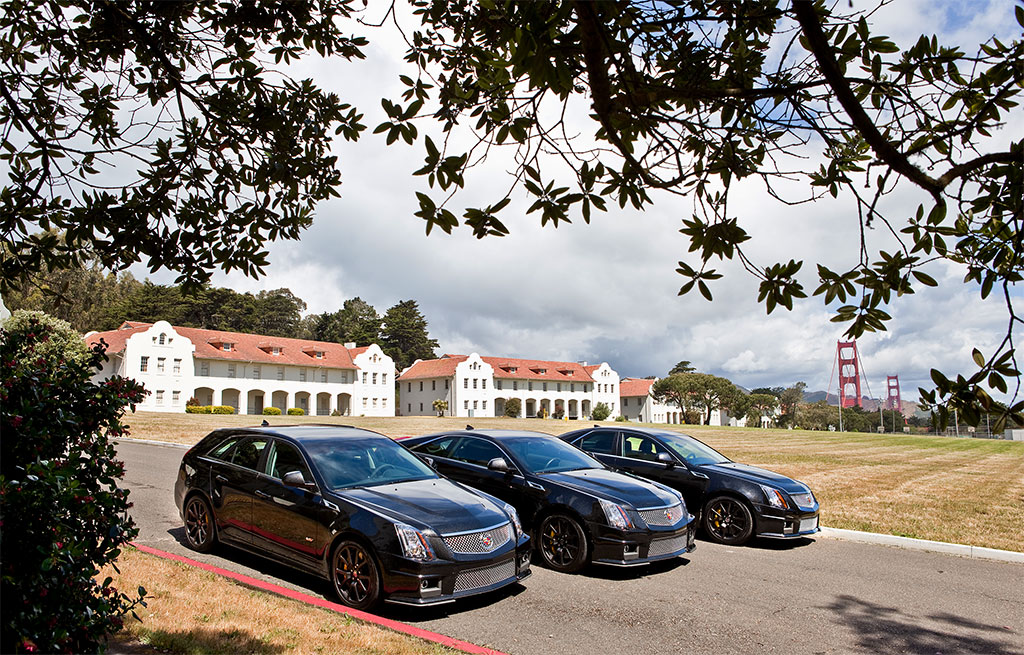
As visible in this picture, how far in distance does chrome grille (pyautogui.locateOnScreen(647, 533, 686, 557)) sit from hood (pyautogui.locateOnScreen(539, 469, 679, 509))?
0.41 m

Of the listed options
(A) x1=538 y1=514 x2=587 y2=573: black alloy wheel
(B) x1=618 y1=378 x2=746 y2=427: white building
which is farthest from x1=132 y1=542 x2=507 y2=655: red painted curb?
(B) x1=618 y1=378 x2=746 y2=427: white building

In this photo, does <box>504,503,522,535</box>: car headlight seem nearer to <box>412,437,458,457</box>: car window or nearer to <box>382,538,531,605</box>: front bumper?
<box>382,538,531,605</box>: front bumper

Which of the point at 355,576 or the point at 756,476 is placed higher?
the point at 756,476

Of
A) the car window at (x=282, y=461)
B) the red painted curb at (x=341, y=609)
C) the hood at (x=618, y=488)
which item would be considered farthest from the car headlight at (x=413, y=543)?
the hood at (x=618, y=488)

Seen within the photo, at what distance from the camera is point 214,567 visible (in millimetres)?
7094

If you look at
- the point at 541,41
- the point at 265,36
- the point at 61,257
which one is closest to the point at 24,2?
the point at 265,36

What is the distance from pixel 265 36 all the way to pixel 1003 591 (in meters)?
9.68

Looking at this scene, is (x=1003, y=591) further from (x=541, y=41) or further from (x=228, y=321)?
(x=228, y=321)

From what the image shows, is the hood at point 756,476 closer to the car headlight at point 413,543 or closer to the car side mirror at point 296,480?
the car headlight at point 413,543

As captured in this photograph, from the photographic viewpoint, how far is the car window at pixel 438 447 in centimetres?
957

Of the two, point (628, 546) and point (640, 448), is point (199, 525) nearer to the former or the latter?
point (628, 546)

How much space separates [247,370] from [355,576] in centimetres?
6099

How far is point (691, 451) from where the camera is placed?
36.4ft

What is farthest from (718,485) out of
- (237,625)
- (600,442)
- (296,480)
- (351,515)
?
(237,625)
